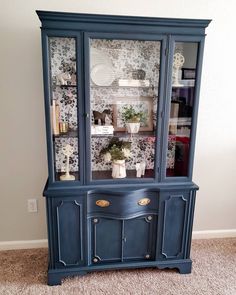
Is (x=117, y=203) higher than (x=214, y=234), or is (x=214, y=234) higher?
(x=117, y=203)

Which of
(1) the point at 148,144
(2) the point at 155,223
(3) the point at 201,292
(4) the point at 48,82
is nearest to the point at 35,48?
(4) the point at 48,82

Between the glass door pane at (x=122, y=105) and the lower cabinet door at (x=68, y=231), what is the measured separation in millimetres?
290

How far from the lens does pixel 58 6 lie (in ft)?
6.37

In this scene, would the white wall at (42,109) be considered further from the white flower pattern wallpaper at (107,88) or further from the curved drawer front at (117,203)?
the curved drawer front at (117,203)

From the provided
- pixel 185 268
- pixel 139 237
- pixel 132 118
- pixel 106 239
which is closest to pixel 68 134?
pixel 132 118

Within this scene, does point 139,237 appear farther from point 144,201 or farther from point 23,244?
point 23,244

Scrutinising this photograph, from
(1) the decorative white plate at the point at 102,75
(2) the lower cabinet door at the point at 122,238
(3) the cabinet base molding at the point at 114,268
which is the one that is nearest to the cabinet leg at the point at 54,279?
(3) the cabinet base molding at the point at 114,268

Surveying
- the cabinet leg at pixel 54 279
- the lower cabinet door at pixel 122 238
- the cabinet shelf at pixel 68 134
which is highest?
the cabinet shelf at pixel 68 134

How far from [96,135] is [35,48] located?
824mm

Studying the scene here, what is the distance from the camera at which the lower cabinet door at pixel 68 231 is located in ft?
6.06

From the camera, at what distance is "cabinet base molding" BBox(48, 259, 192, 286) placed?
A: 1925 mm

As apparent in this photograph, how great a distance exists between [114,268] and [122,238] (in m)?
0.25

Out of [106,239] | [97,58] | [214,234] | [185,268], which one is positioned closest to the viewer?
[97,58]

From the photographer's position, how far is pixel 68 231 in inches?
74.5
